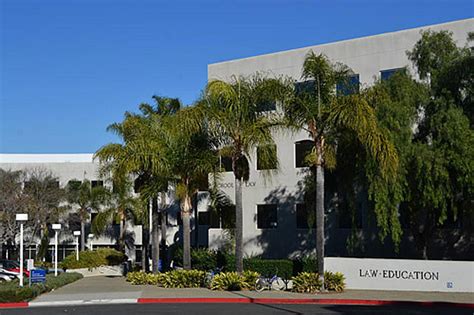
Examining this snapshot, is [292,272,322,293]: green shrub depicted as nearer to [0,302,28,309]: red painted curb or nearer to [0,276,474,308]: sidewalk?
[0,276,474,308]: sidewalk

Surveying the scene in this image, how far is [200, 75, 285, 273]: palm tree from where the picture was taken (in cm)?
2666

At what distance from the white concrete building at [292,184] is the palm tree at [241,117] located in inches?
298

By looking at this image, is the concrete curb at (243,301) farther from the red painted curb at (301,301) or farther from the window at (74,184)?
the window at (74,184)

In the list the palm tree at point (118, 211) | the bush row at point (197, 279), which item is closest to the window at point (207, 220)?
the palm tree at point (118, 211)

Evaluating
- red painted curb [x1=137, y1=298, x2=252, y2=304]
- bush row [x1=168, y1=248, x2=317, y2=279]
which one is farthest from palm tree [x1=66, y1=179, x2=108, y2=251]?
red painted curb [x1=137, y1=298, x2=252, y2=304]

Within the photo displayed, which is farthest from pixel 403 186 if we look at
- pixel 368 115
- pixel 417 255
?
pixel 417 255

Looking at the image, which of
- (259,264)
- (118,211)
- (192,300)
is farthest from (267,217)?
(118,211)

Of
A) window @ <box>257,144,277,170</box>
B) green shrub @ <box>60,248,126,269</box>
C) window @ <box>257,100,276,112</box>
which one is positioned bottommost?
green shrub @ <box>60,248,126,269</box>

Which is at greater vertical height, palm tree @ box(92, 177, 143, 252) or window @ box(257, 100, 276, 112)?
window @ box(257, 100, 276, 112)

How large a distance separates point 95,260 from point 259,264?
66.0ft

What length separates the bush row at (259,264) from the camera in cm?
3106

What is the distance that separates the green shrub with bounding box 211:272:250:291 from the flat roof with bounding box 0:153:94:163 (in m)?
42.0

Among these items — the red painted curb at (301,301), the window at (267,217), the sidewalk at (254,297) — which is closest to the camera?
the red painted curb at (301,301)

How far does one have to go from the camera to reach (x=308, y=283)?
25.7 meters
